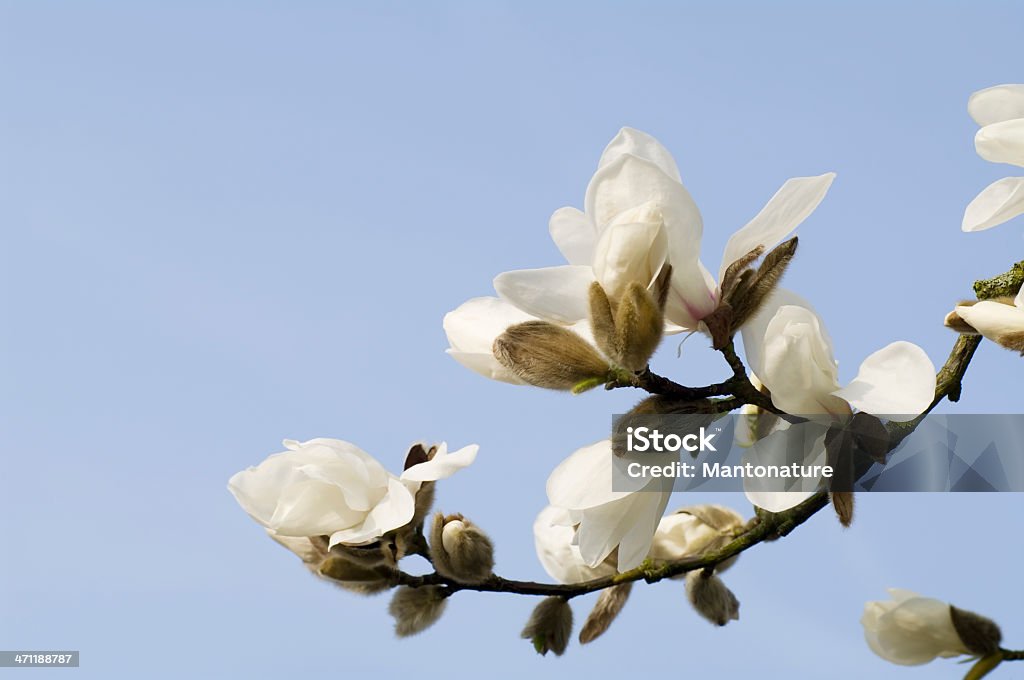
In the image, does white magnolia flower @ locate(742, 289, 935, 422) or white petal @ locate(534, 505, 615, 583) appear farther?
white petal @ locate(534, 505, 615, 583)

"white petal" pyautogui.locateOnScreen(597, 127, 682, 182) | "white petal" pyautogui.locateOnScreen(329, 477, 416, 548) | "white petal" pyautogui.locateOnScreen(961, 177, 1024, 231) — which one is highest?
"white petal" pyautogui.locateOnScreen(597, 127, 682, 182)

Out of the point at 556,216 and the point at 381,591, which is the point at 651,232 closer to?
the point at 556,216

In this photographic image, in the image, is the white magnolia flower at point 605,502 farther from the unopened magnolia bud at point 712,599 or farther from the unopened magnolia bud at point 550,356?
the unopened magnolia bud at point 712,599

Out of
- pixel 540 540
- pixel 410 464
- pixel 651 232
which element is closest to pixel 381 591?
pixel 410 464

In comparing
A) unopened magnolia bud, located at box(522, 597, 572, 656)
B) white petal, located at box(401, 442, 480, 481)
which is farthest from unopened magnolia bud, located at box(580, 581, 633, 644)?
white petal, located at box(401, 442, 480, 481)

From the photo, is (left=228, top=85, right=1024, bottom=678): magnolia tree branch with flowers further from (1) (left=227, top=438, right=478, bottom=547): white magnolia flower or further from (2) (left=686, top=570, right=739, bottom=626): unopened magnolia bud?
(2) (left=686, top=570, right=739, bottom=626): unopened magnolia bud

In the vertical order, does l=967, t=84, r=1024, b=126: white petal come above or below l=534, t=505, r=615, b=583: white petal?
above

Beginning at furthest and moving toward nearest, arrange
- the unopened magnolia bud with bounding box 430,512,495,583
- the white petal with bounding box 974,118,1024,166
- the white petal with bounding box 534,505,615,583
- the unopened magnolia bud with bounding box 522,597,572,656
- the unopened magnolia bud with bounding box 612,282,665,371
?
the white petal with bounding box 534,505,615,583, the unopened magnolia bud with bounding box 522,597,572,656, the unopened magnolia bud with bounding box 430,512,495,583, the white petal with bounding box 974,118,1024,166, the unopened magnolia bud with bounding box 612,282,665,371

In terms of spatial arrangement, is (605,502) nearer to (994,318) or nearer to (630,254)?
(630,254)
